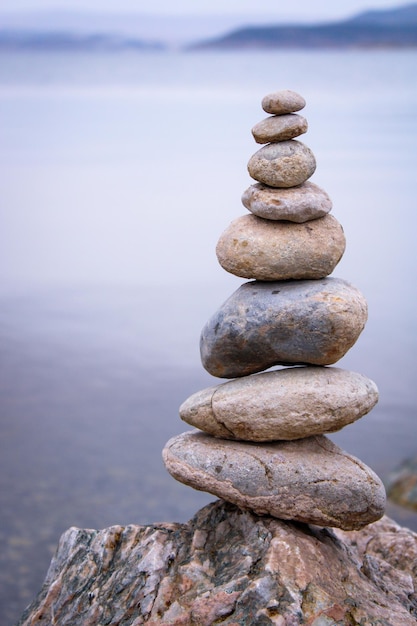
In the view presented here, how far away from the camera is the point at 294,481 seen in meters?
5.89

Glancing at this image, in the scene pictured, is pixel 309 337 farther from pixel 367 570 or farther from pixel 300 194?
pixel 367 570

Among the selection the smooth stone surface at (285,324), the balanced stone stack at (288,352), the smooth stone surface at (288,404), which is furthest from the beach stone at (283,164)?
the smooth stone surface at (288,404)

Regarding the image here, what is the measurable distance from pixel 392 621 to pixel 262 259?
2.87m

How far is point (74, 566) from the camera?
21.8 ft

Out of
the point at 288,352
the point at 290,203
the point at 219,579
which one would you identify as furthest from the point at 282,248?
the point at 219,579

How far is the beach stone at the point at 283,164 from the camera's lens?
590cm

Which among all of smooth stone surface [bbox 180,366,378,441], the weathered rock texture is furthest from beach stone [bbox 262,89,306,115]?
the weathered rock texture

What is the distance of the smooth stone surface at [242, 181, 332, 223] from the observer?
19.3 ft

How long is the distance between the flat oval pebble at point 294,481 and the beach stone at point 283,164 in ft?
6.81

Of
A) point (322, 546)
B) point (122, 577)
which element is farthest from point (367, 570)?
point (122, 577)

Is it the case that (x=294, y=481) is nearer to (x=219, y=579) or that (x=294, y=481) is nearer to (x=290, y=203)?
(x=219, y=579)

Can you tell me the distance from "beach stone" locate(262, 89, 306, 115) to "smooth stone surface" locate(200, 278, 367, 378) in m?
1.35

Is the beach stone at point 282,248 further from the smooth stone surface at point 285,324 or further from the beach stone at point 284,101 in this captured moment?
the beach stone at point 284,101

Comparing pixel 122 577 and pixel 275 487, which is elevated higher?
pixel 275 487
